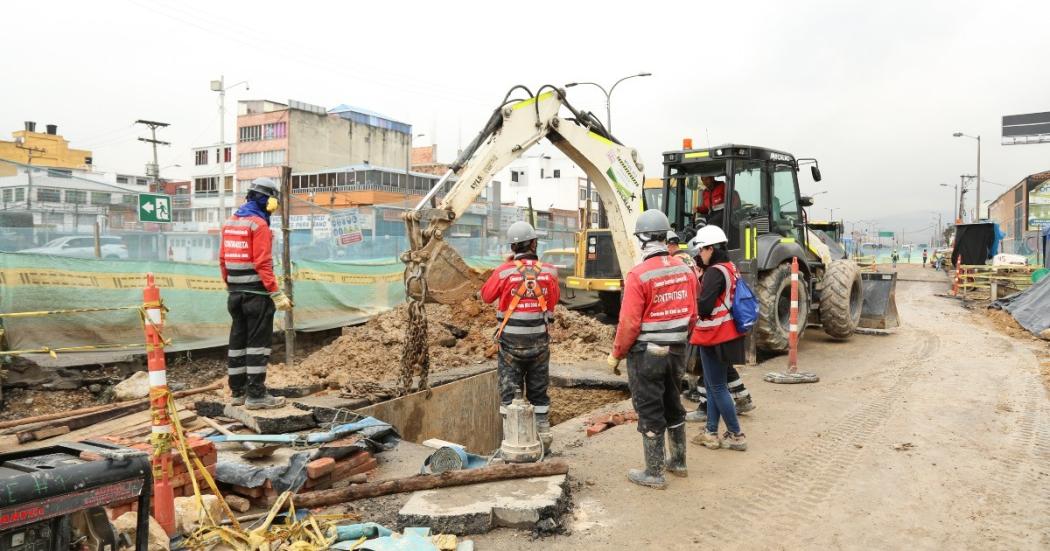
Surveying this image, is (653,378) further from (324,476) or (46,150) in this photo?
(46,150)

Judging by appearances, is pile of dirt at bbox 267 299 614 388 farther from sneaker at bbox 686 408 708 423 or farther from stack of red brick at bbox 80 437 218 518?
sneaker at bbox 686 408 708 423

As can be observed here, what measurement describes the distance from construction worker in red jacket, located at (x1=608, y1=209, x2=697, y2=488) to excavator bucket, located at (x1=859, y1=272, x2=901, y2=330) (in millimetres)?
9496

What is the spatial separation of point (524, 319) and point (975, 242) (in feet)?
79.8

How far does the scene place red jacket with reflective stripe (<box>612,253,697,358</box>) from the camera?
181 inches

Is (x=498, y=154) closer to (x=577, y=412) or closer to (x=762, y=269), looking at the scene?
(x=577, y=412)

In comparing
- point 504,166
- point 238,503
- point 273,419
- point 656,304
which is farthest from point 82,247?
point 656,304

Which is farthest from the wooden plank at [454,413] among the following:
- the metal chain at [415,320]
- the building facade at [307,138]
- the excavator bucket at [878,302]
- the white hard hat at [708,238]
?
the building facade at [307,138]

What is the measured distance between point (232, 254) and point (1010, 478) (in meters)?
6.27

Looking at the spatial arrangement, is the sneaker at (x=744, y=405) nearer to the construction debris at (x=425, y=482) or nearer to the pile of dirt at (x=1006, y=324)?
the construction debris at (x=425, y=482)

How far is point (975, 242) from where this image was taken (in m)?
24.0

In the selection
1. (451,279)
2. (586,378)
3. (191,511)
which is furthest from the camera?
(451,279)

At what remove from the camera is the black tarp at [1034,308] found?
44.0 feet

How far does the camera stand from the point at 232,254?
231 inches

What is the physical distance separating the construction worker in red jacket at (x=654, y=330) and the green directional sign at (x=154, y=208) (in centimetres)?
746
